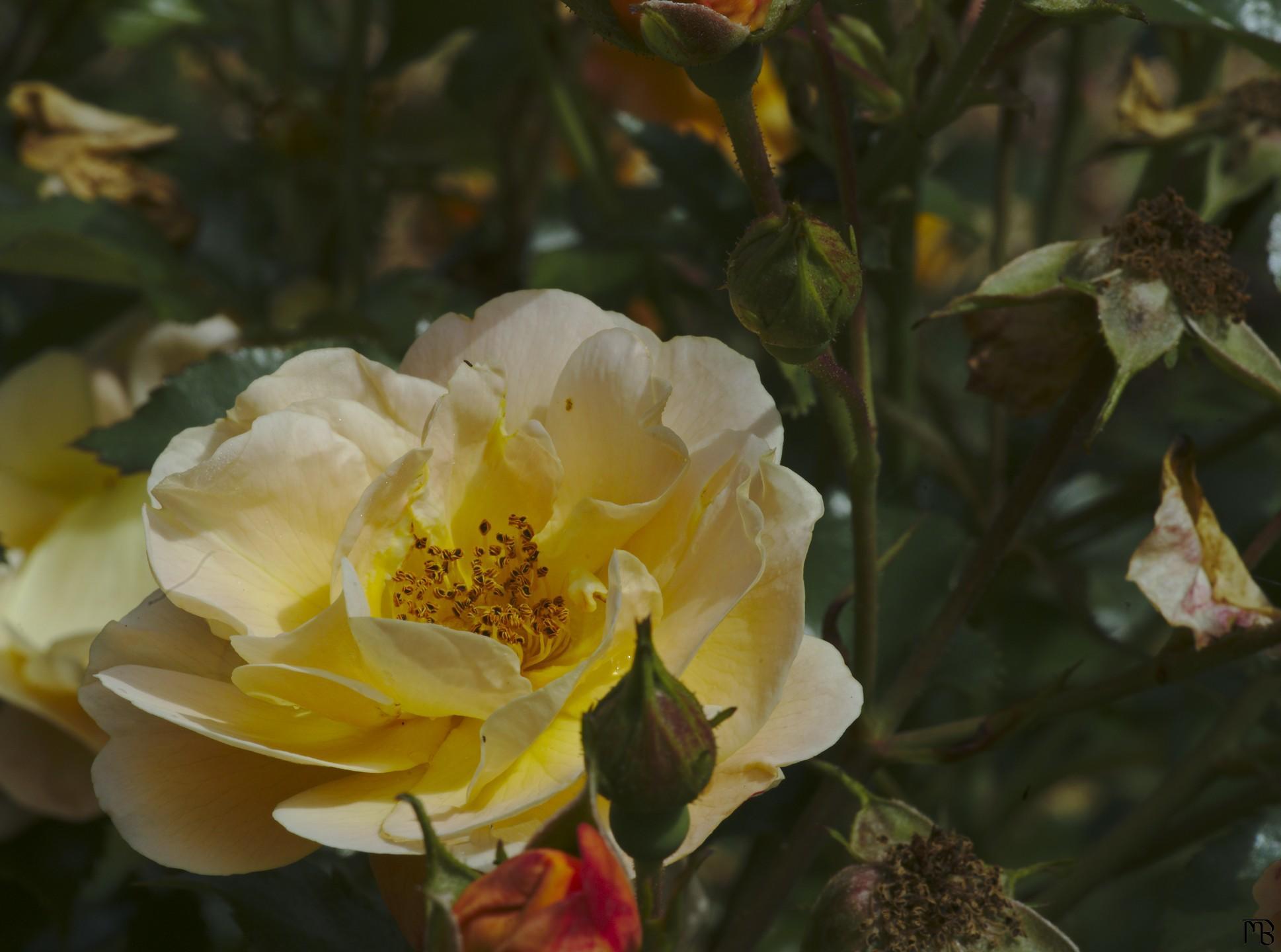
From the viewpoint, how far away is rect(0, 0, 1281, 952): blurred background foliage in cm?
68

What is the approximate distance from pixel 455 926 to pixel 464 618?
229 mm

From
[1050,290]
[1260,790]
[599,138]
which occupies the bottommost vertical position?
[1260,790]

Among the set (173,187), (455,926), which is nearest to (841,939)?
(455,926)

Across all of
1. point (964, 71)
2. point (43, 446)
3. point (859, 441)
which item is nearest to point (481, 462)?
point (859, 441)

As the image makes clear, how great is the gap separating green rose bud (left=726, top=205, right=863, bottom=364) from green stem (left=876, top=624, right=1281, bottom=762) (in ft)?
0.63

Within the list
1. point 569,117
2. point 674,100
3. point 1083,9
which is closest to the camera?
point 1083,9

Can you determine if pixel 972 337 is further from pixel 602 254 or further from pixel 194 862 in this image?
pixel 194 862

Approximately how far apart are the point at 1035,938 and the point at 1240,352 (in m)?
0.26

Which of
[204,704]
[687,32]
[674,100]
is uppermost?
[687,32]

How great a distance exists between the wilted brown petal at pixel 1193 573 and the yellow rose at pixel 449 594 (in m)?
0.15

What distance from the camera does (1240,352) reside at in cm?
58

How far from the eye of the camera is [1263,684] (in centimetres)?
70

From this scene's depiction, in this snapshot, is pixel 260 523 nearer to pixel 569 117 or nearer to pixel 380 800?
pixel 380 800

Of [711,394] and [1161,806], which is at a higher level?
[711,394]
